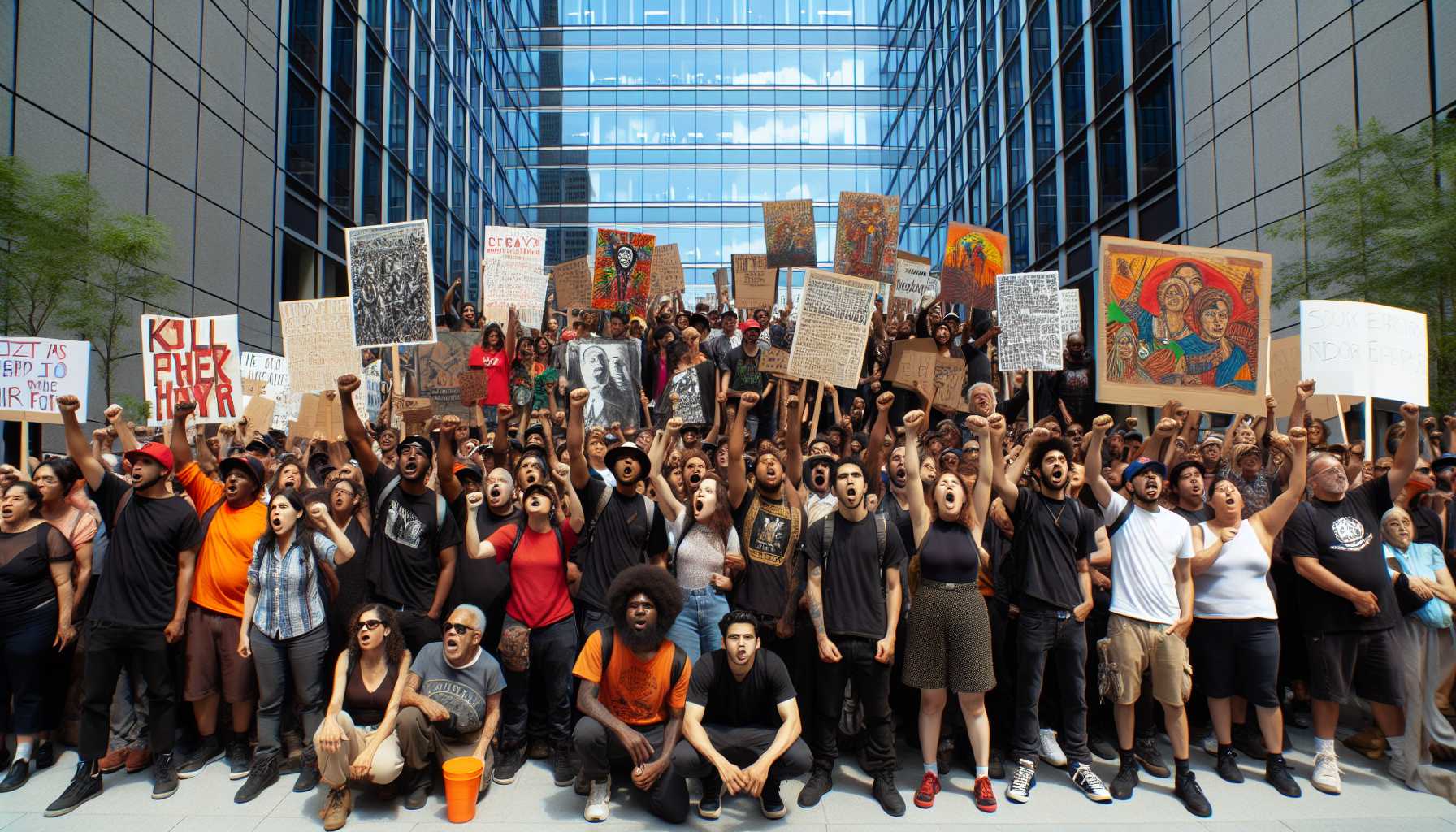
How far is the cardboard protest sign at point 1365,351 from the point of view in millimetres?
8047

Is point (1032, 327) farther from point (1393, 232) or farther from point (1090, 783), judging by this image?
point (1393, 232)

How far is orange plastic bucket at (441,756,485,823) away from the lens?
5727 millimetres

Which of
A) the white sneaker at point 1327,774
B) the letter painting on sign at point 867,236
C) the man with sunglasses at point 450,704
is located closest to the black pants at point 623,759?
the man with sunglasses at point 450,704

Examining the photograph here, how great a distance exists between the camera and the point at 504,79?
4766cm

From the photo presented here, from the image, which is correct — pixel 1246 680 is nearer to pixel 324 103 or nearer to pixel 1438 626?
pixel 1438 626

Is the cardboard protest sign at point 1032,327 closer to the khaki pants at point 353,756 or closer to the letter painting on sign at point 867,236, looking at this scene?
the letter painting on sign at point 867,236

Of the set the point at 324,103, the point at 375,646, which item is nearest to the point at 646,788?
the point at 375,646

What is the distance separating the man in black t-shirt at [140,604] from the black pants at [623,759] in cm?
278

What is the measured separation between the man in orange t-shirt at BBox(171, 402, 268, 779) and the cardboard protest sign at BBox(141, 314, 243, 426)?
115 inches

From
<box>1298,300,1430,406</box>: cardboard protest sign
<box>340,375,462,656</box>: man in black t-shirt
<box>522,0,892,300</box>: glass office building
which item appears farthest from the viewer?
<box>522,0,892,300</box>: glass office building

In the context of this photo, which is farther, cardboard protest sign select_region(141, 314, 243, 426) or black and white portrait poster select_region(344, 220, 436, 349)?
black and white portrait poster select_region(344, 220, 436, 349)

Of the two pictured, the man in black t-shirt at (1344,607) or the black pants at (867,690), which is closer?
the black pants at (867,690)

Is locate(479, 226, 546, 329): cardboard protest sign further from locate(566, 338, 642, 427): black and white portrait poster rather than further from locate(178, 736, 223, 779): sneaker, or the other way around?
locate(178, 736, 223, 779): sneaker

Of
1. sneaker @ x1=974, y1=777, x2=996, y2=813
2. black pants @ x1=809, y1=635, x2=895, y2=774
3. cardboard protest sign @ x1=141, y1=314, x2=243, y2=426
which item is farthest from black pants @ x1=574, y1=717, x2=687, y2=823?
cardboard protest sign @ x1=141, y1=314, x2=243, y2=426
